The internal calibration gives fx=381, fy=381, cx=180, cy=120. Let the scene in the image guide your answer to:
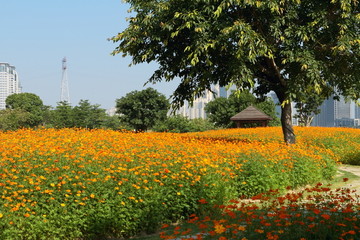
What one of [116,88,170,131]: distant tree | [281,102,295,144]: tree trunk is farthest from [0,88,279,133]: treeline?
[281,102,295,144]: tree trunk

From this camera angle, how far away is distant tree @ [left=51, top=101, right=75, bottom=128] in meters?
80.2

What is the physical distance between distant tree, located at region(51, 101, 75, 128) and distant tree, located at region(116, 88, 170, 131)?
15594 millimetres

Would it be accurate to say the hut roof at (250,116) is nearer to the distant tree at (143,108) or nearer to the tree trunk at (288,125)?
the tree trunk at (288,125)

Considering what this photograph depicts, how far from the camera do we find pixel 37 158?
8.34 m

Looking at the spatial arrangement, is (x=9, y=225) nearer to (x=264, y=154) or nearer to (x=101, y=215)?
(x=101, y=215)

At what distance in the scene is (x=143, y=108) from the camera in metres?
68.6

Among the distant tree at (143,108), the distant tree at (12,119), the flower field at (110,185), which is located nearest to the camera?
the flower field at (110,185)

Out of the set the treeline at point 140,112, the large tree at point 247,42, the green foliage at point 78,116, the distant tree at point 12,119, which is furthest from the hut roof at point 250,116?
the distant tree at point 12,119

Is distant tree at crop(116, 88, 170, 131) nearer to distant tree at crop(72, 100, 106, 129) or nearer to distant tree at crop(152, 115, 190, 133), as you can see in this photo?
distant tree at crop(152, 115, 190, 133)

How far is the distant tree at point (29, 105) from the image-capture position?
93.2 meters

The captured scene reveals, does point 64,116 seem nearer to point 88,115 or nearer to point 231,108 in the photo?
point 88,115

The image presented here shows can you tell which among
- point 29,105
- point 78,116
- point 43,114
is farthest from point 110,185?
point 43,114

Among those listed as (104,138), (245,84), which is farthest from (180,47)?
→ (104,138)

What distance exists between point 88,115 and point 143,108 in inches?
932
